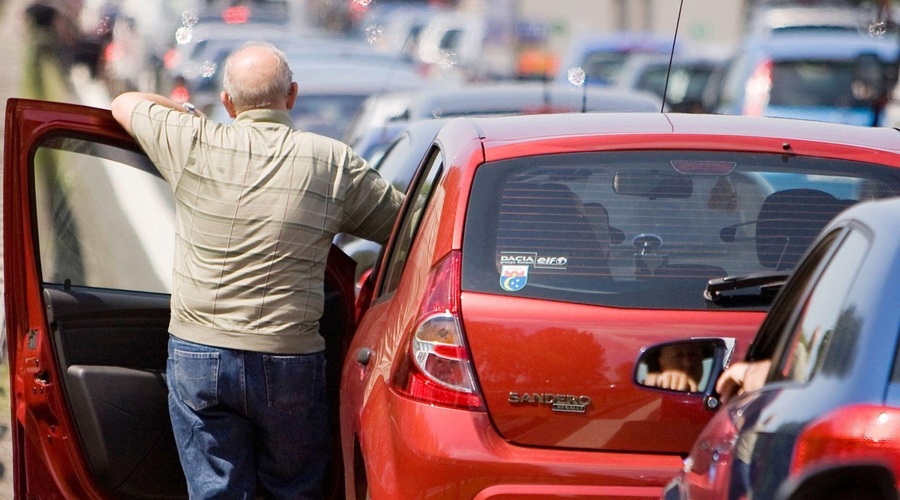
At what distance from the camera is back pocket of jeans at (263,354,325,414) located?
453cm

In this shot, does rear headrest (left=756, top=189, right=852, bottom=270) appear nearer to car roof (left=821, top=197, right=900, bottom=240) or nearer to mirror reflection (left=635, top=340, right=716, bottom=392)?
mirror reflection (left=635, top=340, right=716, bottom=392)

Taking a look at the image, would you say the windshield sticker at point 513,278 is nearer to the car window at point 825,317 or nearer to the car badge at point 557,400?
the car badge at point 557,400

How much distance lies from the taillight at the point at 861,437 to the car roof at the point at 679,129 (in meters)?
1.70

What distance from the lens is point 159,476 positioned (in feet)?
16.5

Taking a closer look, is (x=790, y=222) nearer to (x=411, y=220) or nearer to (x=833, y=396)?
(x=411, y=220)

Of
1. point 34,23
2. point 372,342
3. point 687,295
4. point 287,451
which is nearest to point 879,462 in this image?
point 687,295

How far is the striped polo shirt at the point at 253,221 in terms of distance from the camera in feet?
14.8

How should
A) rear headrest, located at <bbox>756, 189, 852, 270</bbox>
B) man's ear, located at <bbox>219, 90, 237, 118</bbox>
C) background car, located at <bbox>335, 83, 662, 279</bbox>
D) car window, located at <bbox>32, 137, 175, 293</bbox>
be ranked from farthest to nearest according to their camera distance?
1. background car, located at <bbox>335, 83, 662, 279</bbox>
2. car window, located at <bbox>32, 137, 175, 293</bbox>
3. man's ear, located at <bbox>219, 90, 237, 118</bbox>
4. rear headrest, located at <bbox>756, 189, 852, 270</bbox>

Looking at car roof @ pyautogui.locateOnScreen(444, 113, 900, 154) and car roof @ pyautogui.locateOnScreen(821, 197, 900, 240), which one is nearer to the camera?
car roof @ pyautogui.locateOnScreen(821, 197, 900, 240)

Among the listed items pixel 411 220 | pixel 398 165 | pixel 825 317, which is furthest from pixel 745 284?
pixel 398 165

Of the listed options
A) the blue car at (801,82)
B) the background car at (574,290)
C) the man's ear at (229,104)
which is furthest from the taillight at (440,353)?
the blue car at (801,82)

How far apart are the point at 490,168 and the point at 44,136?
56.2 inches

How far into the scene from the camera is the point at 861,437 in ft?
8.27

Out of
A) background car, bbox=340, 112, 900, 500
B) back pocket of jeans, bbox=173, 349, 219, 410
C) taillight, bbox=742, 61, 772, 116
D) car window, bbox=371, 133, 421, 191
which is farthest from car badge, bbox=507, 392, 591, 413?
taillight, bbox=742, 61, 772, 116
